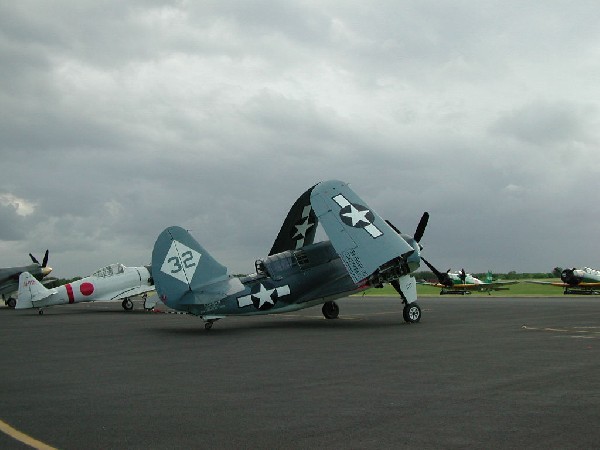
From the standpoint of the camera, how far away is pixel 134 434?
6.49 m

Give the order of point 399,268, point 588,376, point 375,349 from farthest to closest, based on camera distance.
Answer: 1. point 399,268
2. point 375,349
3. point 588,376

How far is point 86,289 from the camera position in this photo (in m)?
36.9

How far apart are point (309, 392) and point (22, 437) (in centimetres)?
405

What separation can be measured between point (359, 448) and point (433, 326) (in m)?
16.3

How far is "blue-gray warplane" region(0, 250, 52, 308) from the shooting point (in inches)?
1929

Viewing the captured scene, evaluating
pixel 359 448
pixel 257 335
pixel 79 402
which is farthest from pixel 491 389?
pixel 257 335

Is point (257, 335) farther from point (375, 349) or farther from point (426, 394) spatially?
point (426, 394)

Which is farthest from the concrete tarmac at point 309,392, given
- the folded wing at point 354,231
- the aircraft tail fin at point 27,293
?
the aircraft tail fin at point 27,293

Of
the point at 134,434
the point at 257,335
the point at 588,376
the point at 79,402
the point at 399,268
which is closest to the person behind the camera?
the point at 134,434

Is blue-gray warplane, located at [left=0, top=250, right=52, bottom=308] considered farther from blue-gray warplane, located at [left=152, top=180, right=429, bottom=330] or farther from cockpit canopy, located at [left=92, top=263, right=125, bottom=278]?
blue-gray warplane, located at [left=152, top=180, right=429, bottom=330]

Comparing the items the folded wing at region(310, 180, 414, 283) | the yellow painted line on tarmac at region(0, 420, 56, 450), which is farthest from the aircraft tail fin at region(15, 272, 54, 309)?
the yellow painted line on tarmac at region(0, 420, 56, 450)

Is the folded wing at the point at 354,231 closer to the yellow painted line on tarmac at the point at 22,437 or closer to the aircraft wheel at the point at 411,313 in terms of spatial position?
the aircraft wheel at the point at 411,313

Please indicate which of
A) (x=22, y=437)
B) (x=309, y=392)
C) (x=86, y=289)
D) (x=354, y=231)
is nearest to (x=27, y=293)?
(x=86, y=289)

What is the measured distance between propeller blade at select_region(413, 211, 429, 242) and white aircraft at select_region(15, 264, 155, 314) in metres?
21.9
